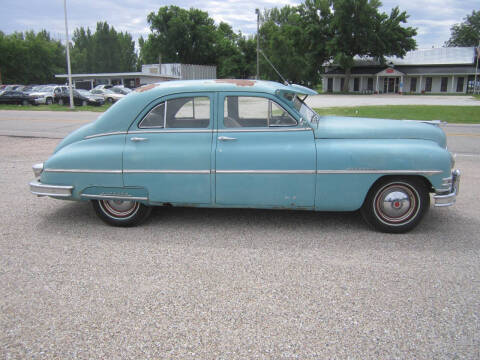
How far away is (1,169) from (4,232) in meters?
4.33

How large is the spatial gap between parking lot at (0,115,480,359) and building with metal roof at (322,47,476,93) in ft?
188

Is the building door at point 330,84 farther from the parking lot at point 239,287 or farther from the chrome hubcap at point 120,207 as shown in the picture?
the chrome hubcap at point 120,207

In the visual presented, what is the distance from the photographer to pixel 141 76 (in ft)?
206

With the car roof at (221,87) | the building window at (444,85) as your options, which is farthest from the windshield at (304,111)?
the building window at (444,85)

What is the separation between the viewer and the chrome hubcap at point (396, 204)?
468cm

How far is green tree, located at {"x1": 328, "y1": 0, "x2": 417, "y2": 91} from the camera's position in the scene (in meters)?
59.4

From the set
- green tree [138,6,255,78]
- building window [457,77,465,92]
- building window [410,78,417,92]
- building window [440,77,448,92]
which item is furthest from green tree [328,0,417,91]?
green tree [138,6,255,78]

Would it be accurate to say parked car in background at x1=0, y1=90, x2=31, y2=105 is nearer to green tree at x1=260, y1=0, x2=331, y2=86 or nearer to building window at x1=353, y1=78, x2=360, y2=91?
green tree at x1=260, y1=0, x2=331, y2=86

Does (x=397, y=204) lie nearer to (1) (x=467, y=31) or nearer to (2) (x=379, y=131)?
(2) (x=379, y=131)

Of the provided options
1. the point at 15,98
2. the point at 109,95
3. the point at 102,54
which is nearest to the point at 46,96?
the point at 15,98

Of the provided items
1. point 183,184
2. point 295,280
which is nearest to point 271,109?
point 183,184

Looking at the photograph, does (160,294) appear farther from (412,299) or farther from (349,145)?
(349,145)

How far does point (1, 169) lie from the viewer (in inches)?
336

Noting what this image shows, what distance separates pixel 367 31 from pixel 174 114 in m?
61.5
